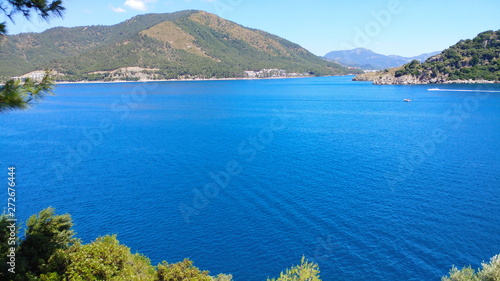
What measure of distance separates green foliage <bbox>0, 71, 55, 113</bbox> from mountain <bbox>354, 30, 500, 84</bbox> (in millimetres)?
193134

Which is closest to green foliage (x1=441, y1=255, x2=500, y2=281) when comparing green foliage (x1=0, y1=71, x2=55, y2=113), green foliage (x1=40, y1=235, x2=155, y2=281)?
green foliage (x1=40, y1=235, x2=155, y2=281)

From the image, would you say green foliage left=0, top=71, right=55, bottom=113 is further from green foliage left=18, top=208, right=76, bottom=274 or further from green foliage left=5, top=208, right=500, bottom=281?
green foliage left=18, top=208, right=76, bottom=274

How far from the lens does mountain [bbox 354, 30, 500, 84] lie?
6309 inches

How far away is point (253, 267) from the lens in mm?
23516

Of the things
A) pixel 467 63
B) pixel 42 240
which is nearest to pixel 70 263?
pixel 42 240

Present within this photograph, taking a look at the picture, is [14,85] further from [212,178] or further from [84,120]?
[84,120]

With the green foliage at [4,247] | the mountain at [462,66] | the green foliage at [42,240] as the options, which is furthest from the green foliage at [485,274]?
the mountain at [462,66]

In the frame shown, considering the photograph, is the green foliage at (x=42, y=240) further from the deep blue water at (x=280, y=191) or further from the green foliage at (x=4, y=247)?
the deep blue water at (x=280, y=191)

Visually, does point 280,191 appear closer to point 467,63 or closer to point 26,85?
point 26,85

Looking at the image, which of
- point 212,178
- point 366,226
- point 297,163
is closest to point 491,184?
point 366,226

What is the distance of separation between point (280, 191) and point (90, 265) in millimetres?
23497

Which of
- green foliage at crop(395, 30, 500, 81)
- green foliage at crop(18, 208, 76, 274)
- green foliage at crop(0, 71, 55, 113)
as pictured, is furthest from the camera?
green foliage at crop(395, 30, 500, 81)

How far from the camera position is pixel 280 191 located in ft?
117

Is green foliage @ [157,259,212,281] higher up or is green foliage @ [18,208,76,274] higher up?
green foliage @ [18,208,76,274]
